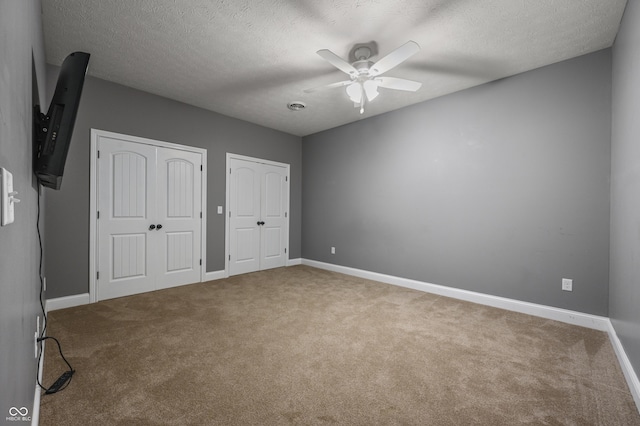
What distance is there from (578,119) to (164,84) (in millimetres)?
4746

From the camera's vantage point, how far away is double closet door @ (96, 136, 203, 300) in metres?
3.52

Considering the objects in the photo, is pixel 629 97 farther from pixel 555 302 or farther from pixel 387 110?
pixel 387 110

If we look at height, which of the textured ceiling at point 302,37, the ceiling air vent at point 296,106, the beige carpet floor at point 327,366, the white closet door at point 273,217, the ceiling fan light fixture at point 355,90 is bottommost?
the beige carpet floor at point 327,366

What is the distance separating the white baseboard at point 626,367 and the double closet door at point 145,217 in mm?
4659

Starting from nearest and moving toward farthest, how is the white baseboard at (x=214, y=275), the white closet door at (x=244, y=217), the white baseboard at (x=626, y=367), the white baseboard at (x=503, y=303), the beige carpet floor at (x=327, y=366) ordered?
the beige carpet floor at (x=327, y=366) → the white baseboard at (x=626, y=367) → the white baseboard at (x=503, y=303) → the white baseboard at (x=214, y=275) → the white closet door at (x=244, y=217)

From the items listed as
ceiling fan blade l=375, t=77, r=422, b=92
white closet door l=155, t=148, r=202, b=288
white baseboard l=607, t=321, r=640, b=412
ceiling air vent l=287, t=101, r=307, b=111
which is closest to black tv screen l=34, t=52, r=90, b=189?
ceiling fan blade l=375, t=77, r=422, b=92

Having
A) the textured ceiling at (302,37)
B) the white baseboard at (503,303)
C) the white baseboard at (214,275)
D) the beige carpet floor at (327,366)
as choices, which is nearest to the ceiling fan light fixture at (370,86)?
the textured ceiling at (302,37)

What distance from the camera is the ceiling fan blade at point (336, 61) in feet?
7.46

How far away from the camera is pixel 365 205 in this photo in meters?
4.79

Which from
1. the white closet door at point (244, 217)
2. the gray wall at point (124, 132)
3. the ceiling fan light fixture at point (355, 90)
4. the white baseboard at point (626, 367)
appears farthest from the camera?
the white closet door at point (244, 217)

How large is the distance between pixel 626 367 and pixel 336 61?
317 cm

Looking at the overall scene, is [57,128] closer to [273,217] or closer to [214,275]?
[214,275]

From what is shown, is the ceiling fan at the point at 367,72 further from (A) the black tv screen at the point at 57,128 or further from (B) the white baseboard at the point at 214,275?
(B) the white baseboard at the point at 214,275

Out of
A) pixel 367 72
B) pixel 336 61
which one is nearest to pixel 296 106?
pixel 367 72
